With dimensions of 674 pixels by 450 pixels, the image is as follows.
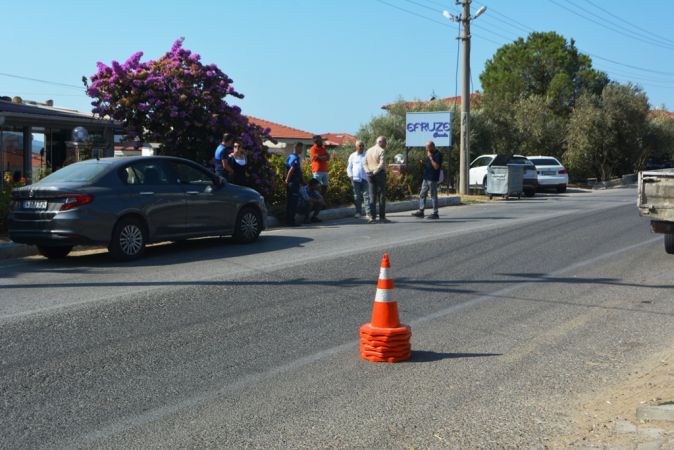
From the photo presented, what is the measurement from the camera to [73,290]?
30.8ft

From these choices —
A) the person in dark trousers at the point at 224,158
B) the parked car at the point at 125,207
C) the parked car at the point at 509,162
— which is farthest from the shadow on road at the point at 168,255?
the parked car at the point at 509,162

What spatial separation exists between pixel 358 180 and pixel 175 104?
4.46 meters

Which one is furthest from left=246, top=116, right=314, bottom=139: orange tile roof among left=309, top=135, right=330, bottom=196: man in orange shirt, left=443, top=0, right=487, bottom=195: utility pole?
left=309, top=135, right=330, bottom=196: man in orange shirt

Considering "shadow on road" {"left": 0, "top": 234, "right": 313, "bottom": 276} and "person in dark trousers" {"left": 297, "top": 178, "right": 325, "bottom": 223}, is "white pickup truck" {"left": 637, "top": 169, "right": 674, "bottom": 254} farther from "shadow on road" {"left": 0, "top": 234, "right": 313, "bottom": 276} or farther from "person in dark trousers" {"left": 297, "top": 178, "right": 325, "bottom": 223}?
"person in dark trousers" {"left": 297, "top": 178, "right": 325, "bottom": 223}

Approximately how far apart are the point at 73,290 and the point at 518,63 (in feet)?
212

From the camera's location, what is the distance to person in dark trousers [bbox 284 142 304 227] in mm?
16859

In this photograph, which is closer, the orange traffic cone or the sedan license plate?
the orange traffic cone

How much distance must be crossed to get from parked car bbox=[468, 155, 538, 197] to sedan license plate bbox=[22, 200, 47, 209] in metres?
20.3

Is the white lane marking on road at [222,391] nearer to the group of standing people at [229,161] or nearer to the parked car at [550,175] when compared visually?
the group of standing people at [229,161]

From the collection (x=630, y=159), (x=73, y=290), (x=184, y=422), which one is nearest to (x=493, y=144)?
(x=630, y=159)

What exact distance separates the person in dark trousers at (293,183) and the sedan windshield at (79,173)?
16.8 feet

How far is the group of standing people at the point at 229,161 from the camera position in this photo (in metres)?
16.0

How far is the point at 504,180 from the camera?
2791cm

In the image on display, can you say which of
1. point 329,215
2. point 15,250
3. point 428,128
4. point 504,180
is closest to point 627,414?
point 15,250
